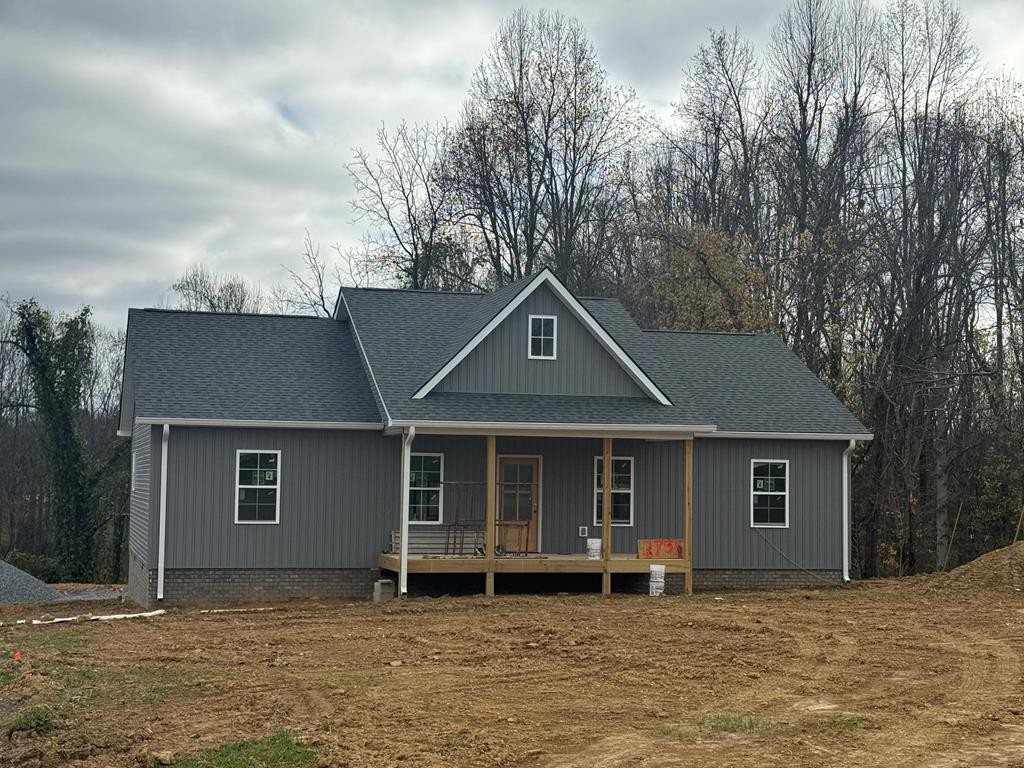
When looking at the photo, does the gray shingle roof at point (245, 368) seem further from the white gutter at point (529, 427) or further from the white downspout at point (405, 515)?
the white gutter at point (529, 427)

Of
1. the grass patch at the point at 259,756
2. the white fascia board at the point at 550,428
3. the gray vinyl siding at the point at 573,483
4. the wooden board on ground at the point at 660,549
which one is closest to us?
the grass patch at the point at 259,756

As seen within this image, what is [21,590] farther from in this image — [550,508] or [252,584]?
[550,508]

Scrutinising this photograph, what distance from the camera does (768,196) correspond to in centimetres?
4072

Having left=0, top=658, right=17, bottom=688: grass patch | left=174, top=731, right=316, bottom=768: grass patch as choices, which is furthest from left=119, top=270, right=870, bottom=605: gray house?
left=174, top=731, right=316, bottom=768: grass patch

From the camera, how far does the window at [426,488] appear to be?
22969 millimetres

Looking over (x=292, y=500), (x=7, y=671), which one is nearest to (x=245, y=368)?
(x=292, y=500)

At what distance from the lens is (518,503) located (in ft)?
78.0

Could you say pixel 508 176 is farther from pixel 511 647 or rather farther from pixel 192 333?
pixel 511 647

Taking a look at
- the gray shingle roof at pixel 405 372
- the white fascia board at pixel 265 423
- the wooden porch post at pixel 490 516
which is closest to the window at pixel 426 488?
the white fascia board at pixel 265 423

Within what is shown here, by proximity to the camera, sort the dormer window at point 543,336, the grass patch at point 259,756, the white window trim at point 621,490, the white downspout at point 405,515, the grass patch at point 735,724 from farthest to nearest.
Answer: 1. the white window trim at point 621,490
2. the dormer window at point 543,336
3. the white downspout at point 405,515
4. the grass patch at point 735,724
5. the grass patch at point 259,756

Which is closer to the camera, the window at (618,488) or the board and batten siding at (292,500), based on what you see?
the board and batten siding at (292,500)

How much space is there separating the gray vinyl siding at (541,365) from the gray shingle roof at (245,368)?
2.11m

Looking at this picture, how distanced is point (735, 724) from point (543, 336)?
1306cm

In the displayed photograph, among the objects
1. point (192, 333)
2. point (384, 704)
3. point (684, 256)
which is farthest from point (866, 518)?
point (384, 704)
